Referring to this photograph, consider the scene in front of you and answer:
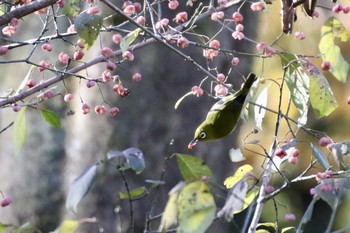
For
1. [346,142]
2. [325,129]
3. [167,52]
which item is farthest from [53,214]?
[325,129]

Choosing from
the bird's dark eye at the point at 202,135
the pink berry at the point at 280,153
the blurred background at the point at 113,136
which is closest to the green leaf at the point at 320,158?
the pink berry at the point at 280,153

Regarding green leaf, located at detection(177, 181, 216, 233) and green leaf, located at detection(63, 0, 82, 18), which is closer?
green leaf, located at detection(177, 181, 216, 233)

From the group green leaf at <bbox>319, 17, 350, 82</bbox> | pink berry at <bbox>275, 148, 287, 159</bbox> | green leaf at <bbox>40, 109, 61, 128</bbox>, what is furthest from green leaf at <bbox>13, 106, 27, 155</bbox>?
green leaf at <bbox>319, 17, 350, 82</bbox>

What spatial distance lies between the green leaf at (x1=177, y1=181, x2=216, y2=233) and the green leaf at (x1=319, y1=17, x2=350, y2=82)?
28.4 inches

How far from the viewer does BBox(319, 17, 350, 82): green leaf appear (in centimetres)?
180

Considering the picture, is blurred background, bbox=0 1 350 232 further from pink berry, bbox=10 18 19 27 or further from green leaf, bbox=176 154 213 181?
green leaf, bbox=176 154 213 181

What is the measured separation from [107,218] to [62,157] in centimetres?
46

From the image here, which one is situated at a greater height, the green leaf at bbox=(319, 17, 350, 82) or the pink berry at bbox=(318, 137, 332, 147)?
the green leaf at bbox=(319, 17, 350, 82)

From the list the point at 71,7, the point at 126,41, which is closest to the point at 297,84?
the point at 126,41

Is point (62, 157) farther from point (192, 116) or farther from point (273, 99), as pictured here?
point (273, 99)

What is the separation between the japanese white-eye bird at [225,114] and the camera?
1.58 metres

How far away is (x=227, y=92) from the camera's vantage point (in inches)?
69.7

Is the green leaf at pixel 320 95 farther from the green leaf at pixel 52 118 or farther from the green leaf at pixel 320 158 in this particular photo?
the green leaf at pixel 52 118

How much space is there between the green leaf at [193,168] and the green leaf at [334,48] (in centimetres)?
58
